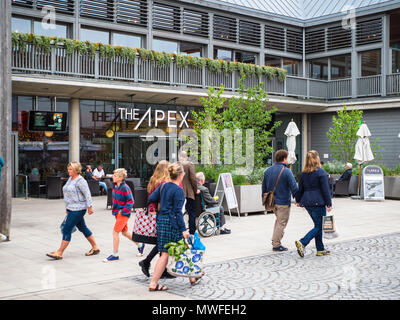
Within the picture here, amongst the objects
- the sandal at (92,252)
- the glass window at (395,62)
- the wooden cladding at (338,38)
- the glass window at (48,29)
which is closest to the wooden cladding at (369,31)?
the wooden cladding at (338,38)

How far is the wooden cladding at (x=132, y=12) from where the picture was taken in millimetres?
20259

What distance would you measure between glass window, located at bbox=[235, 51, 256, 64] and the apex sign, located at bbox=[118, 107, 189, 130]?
4203 mm

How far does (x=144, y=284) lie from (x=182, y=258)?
72 centimetres

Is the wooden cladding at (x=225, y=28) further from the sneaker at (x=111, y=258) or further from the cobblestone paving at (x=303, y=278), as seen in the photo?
the sneaker at (x=111, y=258)

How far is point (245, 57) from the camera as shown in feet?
81.1

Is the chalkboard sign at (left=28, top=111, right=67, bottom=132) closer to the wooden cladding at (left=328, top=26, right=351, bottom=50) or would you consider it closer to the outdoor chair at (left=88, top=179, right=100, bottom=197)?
the outdoor chair at (left=88, top=179, right=100, bottom=197)

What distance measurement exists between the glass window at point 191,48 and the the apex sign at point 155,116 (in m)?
2.68

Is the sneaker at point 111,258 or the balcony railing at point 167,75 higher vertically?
the balcony railing at point 167,75

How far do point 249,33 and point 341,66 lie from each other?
18.0ft

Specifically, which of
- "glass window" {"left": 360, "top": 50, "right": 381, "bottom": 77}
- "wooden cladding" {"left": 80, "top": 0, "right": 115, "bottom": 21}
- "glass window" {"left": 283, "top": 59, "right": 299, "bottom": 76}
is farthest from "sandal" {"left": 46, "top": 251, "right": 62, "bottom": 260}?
"glass window" {"left": 360, "top": 50, "right": 381, "bottom": 77}

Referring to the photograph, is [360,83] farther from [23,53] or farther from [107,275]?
[107,275]

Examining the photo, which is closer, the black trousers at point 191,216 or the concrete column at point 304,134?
the black trousers at point 191,216

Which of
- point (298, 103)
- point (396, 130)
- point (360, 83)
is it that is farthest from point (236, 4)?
point (396, 130)
